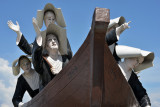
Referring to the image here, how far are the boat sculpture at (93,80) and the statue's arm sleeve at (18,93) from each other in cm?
125

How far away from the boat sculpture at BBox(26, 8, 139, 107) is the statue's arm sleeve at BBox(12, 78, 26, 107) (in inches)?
49.1

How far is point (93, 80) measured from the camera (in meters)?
3.03

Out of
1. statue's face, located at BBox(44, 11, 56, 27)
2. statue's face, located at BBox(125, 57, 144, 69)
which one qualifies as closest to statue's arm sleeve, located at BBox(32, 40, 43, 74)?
statue's face, located at BBox(44, 11, 56, 27)

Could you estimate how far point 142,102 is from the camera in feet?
14.5

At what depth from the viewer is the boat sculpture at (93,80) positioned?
2.89 m

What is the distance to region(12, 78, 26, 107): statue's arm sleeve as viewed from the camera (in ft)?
15.5

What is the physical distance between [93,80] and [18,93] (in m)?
2.32

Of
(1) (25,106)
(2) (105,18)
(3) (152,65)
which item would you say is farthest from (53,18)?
(2) (105,18)

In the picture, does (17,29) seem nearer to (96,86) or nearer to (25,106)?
(25,106)

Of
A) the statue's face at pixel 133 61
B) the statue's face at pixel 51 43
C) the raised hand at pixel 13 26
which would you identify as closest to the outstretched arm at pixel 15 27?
the raised hand at pixel 13 26

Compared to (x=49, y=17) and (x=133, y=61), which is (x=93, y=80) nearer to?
(x=133, y=61)

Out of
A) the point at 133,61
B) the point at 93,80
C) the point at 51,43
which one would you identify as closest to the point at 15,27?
the point at 51,43

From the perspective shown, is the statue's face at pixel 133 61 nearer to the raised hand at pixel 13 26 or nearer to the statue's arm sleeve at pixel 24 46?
the statue's arm sleeve at pixel 24 46

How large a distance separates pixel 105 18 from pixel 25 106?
243 cm
